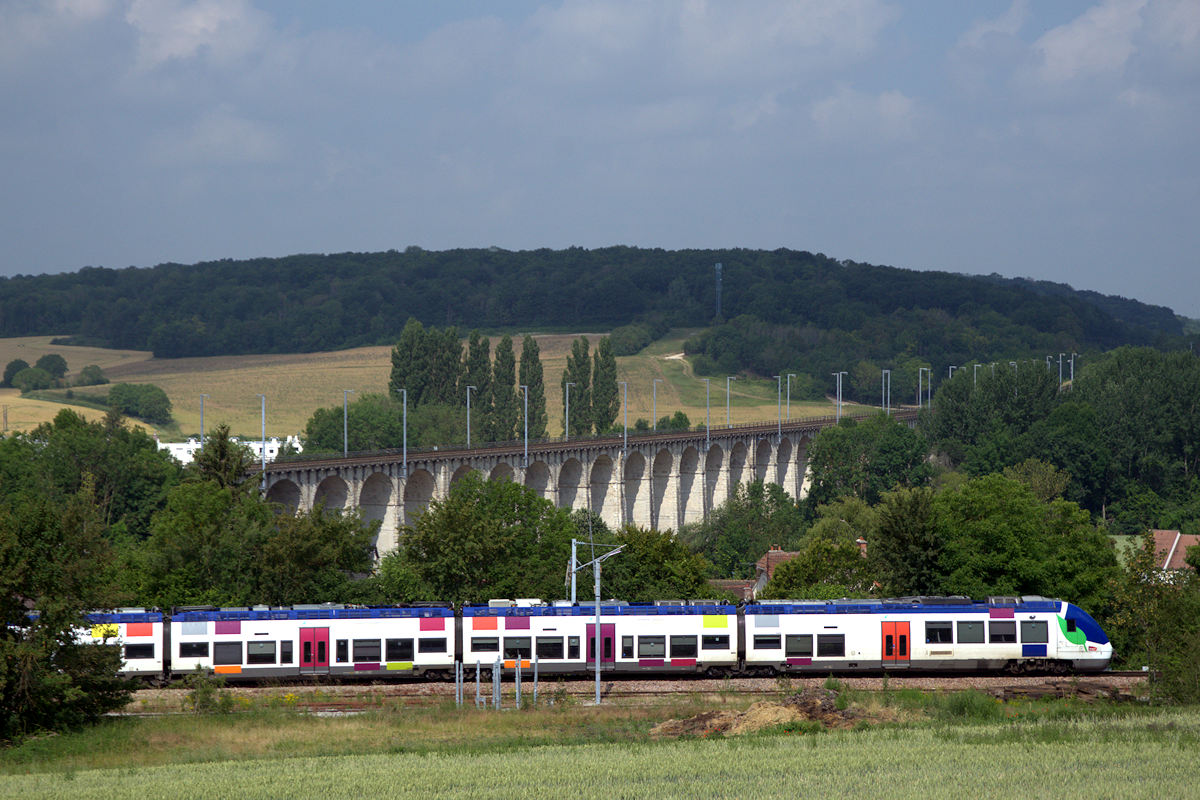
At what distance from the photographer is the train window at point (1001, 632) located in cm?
4616

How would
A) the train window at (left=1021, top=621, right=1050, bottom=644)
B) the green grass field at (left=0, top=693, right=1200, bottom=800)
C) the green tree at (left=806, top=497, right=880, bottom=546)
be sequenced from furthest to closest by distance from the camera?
the green tree at (left=806, top=497, right=880, bottom=546), the train window at (left=1021, top=621, right=1050, bottom=644), the green grass field at (left=0, top=693, right=1200, bottom=800)

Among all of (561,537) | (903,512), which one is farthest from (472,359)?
(903,512)

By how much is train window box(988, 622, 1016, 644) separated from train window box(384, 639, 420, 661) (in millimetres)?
19407

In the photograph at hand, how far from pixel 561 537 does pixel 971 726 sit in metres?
37.1

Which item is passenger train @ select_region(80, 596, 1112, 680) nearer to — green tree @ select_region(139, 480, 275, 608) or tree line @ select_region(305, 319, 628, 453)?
green tree @ select_region(139, 480, 275, 608)

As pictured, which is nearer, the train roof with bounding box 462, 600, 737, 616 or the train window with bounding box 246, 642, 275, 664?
the train roof with bounding box 462, 600, 737, 616

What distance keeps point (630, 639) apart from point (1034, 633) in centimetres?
1347

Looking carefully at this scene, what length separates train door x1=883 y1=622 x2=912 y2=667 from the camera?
4625 centimetres

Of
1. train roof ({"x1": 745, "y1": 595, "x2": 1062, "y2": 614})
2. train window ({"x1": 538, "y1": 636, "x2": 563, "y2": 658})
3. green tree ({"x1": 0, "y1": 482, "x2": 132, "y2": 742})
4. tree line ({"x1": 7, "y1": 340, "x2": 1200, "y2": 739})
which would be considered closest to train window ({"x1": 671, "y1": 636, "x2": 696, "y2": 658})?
train roof ({"x1": 745, "y1": 595, "x2": 1062, "y2": 614})

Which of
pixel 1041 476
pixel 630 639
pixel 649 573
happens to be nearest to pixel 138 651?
pixel 630 639

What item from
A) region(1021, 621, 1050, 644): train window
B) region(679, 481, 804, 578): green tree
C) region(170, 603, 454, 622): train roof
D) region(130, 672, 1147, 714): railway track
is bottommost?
region(679, 481, 804, 578): green tree

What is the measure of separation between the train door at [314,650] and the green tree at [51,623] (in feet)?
25.4

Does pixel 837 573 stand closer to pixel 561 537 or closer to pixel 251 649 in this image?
pixel 561 537

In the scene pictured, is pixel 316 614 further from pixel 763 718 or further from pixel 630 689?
pixel 763 718
